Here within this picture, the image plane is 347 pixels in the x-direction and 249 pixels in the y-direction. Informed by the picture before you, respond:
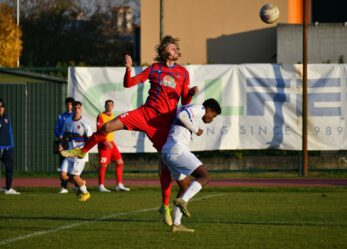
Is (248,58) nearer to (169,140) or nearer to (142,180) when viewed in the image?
(142,180)

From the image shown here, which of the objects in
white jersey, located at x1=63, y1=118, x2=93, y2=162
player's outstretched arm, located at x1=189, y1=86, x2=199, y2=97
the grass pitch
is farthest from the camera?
white jersey, located at x1=63, y1=118, x2=93, y2=162

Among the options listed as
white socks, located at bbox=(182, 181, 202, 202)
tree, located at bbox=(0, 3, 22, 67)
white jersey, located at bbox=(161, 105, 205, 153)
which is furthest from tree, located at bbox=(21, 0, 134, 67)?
white socks, located at bbox=(182, 181, 202, 202)

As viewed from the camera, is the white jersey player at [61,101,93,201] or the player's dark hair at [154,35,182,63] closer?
the player's dark hair at [154,35,182,63]

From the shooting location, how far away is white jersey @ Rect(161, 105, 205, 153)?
12797 millimetres

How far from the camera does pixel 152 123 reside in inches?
536

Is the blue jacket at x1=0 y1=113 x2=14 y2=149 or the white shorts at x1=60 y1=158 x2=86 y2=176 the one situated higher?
the blue jacket at x1=0 y1=113 x2=14 y2=149

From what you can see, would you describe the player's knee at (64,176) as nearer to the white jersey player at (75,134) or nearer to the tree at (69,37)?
the white jersey player at (75,134)

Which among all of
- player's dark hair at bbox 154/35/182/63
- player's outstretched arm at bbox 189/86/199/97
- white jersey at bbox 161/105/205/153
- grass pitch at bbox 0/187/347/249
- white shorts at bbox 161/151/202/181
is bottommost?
grass pitch at bbox 0/187/347/249

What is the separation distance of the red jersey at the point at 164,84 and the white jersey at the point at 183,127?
24.7 inches

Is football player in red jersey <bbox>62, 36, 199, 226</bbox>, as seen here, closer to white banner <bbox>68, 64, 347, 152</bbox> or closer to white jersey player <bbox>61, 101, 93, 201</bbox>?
white jersey player <bbox>61, 101, 93, 201</bbox>

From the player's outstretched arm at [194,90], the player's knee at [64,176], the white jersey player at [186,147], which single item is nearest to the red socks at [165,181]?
the white jersey player at [186,147]

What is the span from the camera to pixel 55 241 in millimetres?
11648

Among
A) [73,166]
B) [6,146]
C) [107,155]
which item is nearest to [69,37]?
[107,155]

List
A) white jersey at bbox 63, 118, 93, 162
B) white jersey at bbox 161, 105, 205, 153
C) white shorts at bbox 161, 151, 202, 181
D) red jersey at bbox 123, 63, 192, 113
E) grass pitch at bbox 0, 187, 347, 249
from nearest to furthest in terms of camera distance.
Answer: grass pitch at bbox 0, 187, 347, 249 → white jersey at bbox 161, 105, 205, 153 → white shorts at bbox 161, 151, 202, 181 → red jersey at bbox 123, 63, 192, 113 → white jersey at bbox 63, 118, 93, 162
